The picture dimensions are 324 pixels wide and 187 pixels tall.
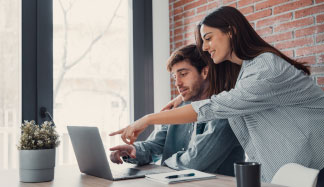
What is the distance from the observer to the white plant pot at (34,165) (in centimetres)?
146

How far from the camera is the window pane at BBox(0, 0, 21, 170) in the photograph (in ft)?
9.82

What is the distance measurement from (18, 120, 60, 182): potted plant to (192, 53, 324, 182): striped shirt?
653mm

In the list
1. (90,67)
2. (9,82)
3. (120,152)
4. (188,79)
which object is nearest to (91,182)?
(120,152)

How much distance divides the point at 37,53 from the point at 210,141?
1.83 m

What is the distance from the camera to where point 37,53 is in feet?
10.1

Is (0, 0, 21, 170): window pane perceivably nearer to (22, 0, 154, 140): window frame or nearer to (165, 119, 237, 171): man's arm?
(22, 0, 154, 140): window frame

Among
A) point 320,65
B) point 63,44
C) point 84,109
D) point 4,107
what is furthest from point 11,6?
point 320,65

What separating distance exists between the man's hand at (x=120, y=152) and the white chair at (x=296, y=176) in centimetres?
75

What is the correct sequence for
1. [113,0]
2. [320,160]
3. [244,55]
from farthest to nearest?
1. [113,0]
2. [244,55]
3. [320,160]

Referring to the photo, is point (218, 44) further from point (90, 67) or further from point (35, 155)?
point (90, 67)

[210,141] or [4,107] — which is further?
[4,107]

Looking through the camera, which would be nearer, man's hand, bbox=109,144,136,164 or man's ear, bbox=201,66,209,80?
man's hand, bbox=109,144,136,164

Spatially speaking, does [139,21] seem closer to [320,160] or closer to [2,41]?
[2,41]

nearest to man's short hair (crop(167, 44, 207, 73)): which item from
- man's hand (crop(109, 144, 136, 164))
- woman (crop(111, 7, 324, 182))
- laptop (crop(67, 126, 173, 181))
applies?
woman (crop(111, 7, 324, 182))
